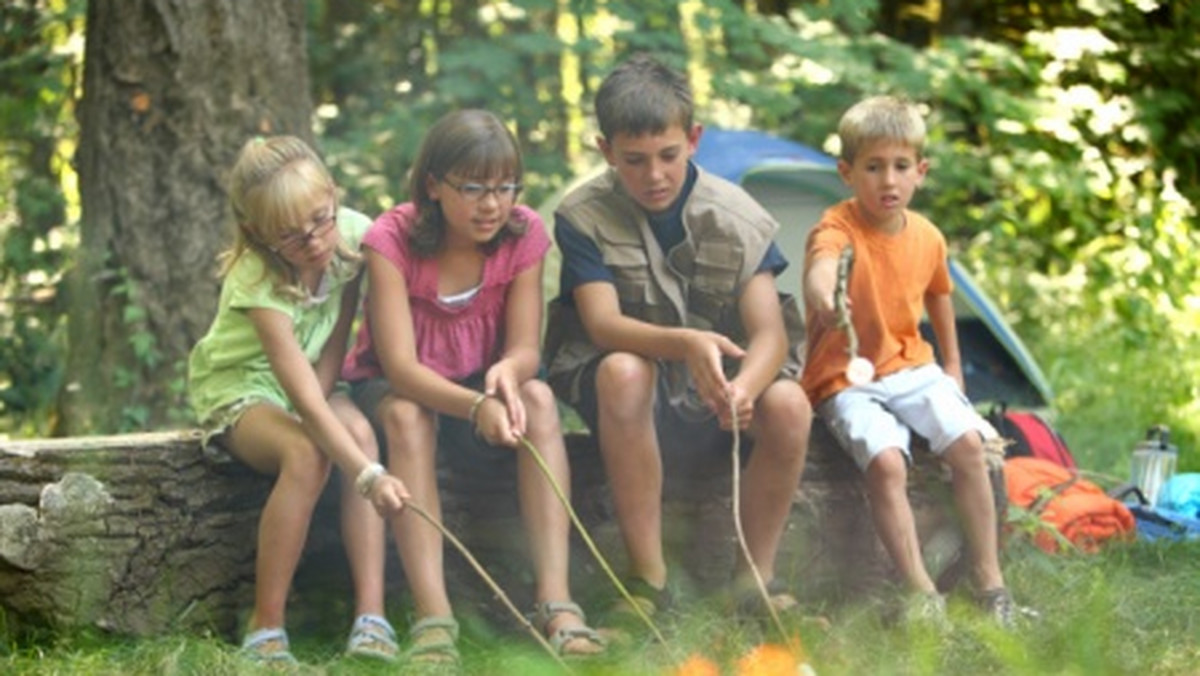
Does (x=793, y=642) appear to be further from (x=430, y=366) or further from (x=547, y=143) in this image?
(x=547, y=143)

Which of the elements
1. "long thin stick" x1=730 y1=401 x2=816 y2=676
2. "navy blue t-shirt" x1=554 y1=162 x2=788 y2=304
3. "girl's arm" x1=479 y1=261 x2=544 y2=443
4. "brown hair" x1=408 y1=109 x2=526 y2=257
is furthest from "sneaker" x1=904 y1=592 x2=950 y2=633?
"brown hair" x1=408 y1=109 x2=526 y2=257

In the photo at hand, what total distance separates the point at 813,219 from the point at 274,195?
2.96 metres

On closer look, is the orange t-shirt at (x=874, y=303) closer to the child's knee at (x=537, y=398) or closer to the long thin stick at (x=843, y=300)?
the long thin stick at (x=843, y=300)

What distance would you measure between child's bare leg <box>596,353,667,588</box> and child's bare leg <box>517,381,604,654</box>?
10 cm

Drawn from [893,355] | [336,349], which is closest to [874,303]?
[893,355]

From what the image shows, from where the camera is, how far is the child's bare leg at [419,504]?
372 centimetres

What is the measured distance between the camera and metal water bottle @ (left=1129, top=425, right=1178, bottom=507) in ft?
17.8

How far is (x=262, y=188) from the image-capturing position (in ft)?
12.3

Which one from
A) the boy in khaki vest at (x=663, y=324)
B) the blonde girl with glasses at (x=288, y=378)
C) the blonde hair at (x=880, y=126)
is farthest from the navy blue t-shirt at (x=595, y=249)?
the blonde girl with glasses at (x=288, y=378)

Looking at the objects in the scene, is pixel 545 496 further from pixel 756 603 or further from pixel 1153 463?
pixel 1153 463

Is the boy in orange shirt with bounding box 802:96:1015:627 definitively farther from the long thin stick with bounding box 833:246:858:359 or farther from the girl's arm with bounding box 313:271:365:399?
the girl's arm with bounding box 313:271:365:399

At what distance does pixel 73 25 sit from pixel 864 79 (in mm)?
3140

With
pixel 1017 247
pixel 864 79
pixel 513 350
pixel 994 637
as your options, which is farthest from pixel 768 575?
pixel 1017 247

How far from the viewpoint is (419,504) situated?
3703 mm
